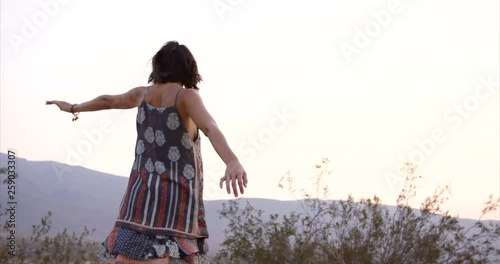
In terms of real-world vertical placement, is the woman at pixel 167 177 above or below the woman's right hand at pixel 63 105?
below

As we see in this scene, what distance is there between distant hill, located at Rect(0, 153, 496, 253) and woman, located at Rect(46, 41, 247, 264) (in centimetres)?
4163

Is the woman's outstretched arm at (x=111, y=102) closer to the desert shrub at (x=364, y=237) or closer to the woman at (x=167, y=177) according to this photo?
the woman at (x=167, y=177)

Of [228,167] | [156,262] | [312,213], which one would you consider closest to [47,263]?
[312,213]

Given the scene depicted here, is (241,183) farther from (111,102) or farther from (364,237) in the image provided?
(364,237)

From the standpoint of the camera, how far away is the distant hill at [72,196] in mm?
48562

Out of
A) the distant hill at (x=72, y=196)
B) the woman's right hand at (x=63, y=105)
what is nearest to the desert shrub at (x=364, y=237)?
the woman's right hand at (x=63, y=105)

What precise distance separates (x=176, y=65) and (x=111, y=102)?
0.59 metres

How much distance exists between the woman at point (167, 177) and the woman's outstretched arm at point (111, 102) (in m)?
0.17

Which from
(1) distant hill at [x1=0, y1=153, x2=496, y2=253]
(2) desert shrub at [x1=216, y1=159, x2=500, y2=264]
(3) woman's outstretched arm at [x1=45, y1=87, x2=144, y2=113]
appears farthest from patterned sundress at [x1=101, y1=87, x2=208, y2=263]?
(1) distant hill at [x1=0, y1=153, x2=496, y2=253]

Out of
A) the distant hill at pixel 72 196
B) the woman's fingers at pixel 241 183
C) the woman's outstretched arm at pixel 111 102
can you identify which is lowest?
the woman's fingers at pixel 241 183

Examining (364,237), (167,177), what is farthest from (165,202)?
(364,237)

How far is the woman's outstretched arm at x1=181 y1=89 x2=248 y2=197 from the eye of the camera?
3.25 m

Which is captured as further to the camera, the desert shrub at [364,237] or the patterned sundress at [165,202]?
the desert shrub at [364,237]

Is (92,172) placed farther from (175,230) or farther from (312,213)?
(175,230)
